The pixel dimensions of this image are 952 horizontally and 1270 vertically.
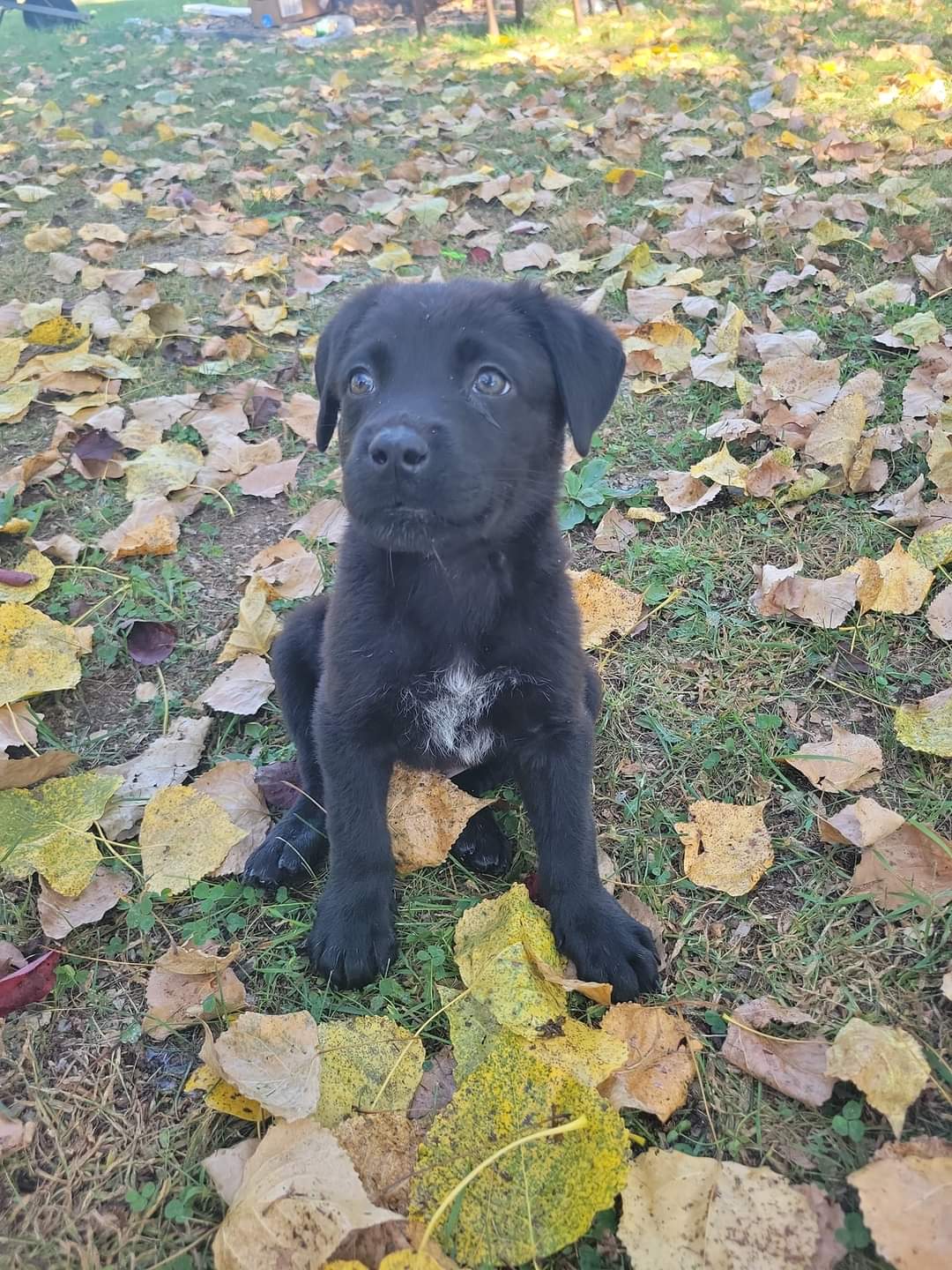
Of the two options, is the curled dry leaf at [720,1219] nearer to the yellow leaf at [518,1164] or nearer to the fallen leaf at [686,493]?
the yellow leaf at [518,1164]

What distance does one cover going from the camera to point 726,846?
7.23 feet

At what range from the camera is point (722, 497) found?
11.0 ft

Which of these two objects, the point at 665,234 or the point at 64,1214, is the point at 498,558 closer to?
the point at 64,1214

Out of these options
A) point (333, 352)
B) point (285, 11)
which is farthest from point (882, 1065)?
point (285, 11)

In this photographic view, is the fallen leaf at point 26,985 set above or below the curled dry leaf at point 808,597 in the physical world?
below

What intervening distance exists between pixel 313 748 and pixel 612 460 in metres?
1.89

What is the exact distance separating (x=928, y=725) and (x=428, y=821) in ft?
4.22

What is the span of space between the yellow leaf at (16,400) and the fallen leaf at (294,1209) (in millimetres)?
3282

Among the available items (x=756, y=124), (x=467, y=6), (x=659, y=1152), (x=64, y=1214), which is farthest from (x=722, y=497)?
(x=467, y=6)

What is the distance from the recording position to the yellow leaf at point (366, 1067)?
1.69 m

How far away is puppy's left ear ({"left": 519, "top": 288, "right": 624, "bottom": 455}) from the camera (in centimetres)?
215

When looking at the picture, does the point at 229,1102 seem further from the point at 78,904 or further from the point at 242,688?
the point at 242,688

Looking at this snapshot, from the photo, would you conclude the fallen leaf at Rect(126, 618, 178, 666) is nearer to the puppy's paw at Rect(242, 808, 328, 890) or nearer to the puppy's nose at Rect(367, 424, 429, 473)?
the puppy's paw at Rect(242, 808, 328, 890)

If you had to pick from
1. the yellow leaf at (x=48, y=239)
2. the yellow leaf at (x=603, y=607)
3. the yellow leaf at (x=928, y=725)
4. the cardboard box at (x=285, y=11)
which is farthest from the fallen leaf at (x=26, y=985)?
the cardboard box at (x=285, y=11)
